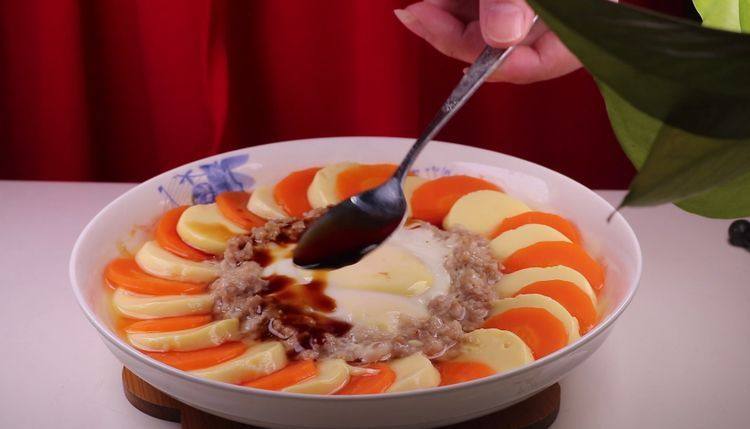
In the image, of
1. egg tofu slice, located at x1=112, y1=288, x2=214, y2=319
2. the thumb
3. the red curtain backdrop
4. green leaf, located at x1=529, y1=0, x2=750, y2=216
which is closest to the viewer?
green leaf, located at x1=529, y1=0, x2=750, y2=216

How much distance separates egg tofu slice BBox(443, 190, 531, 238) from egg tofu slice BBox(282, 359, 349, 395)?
1.43 ft

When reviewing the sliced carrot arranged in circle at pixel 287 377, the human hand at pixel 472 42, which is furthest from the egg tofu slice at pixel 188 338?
the human hand at pixel 472 42

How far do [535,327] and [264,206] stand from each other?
21.7 inches

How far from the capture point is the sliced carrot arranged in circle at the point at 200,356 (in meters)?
1.00

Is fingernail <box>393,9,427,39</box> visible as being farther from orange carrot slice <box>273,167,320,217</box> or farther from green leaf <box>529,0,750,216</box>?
green leaf <box>529,0,750,216</box>

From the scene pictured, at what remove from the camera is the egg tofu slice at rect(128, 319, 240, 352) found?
103cm

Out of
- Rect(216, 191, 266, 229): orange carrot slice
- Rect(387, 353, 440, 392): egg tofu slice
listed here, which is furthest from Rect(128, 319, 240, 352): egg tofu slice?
Rect(216, 191, 266, 229): orange carrot slice

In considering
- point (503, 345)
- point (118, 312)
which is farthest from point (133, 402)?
point (503, 345)

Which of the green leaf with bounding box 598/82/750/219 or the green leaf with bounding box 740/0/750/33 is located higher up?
the green leaf with bounding box 740/0/750/33

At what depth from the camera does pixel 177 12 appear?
6.03ft

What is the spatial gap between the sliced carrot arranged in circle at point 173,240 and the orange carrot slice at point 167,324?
19 centimetres

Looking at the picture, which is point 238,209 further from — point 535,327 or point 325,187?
point 535,327

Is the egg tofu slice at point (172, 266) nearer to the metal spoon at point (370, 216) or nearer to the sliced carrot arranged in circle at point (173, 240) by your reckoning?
the sliced carrot arranged in circle at point (173, 240)

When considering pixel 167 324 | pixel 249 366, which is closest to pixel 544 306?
pixel 249 366
